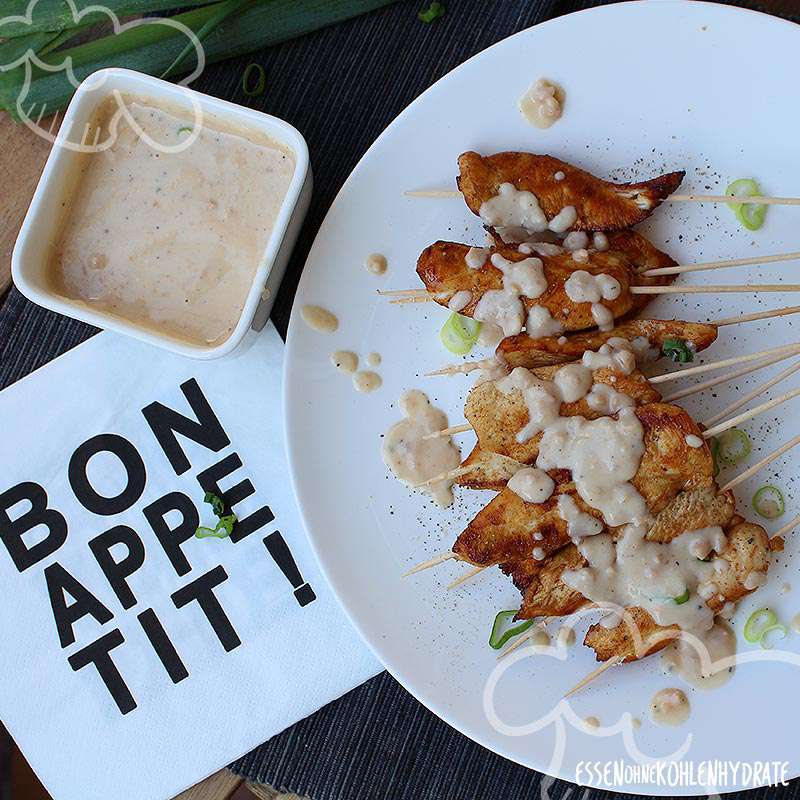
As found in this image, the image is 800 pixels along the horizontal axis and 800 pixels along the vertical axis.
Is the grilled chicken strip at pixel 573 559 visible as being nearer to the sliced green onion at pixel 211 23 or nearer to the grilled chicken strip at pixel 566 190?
the grilled chicken strip at pixel 566 190

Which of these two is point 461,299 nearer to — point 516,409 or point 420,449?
point 516,409

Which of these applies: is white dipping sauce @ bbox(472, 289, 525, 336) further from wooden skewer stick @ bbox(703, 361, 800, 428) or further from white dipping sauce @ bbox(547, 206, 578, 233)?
wooden skewer stick @ bbox(703, 361, 800, 428)

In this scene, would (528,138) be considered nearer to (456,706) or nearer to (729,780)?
(456,706)

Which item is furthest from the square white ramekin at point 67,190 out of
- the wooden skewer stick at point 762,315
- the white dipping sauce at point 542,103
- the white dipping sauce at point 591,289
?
the wooden skewer stick at point 762,315

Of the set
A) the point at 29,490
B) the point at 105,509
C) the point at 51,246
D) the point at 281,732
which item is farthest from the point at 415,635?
the point at 51,246

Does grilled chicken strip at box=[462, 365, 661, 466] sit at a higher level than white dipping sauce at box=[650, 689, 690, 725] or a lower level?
higher

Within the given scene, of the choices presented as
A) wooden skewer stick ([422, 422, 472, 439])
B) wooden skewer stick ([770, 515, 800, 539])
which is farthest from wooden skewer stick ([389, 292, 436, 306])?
wooden skewer stick ([770, 515, 800, 539])

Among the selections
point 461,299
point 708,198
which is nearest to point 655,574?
point 461,299
